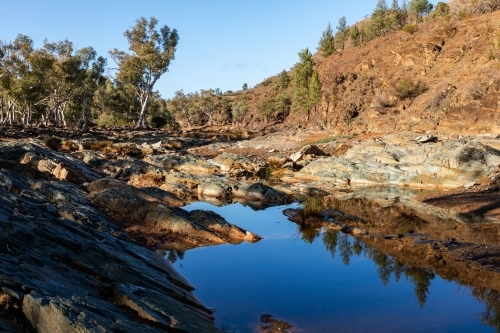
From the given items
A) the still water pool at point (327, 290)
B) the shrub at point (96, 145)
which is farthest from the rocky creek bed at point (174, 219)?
the shrub at point (96, 145)

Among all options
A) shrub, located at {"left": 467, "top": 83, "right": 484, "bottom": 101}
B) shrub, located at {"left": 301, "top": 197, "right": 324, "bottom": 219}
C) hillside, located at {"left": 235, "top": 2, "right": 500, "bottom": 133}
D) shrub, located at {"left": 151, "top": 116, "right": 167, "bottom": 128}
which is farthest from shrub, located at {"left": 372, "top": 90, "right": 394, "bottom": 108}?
shrub, located at {"left": 151, "top": 116, "right": 167, "bottom": 128}

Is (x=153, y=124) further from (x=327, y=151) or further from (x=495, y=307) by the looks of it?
(x=495, y=307)

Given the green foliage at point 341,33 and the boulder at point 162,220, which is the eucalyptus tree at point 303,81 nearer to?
the green foliage at point 341,33

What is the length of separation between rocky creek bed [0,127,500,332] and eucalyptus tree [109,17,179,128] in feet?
88.3

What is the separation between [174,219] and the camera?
13383mm

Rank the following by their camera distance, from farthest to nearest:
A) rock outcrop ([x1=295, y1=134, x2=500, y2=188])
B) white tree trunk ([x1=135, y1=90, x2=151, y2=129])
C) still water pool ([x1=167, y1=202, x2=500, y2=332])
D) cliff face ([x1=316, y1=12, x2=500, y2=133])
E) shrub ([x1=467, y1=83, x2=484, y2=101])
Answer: white tree trunk ([x1=135, y1=90, x2=151, y2=129]) → cliff face ([x1=316, y1=12, x2=500, y2=133]) → shrub ([x1=467, y1=83, x2=484, y2=101]) → rock outcrop ([x1=295, y1=134, x2=500, y2=188]) → still water pool ([x1=167, y1=202, x2=500, y2=332])

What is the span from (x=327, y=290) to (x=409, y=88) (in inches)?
1614

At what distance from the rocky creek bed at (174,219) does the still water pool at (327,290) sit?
0.51 m

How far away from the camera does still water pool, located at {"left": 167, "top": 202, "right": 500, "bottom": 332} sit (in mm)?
7875

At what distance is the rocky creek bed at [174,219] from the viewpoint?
568 centimetres

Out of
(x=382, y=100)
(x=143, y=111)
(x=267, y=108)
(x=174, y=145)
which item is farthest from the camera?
(x=267, y=108)

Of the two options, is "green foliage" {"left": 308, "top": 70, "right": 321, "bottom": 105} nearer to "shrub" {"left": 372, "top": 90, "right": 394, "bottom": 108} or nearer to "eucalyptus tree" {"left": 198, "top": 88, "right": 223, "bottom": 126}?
"shrub" {"left": 372, "top": 90, "right": 394, "bottom": 108}

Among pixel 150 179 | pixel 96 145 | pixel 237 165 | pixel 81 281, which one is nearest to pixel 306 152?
pixel 237 165

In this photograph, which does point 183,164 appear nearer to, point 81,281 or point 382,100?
point 81,281
